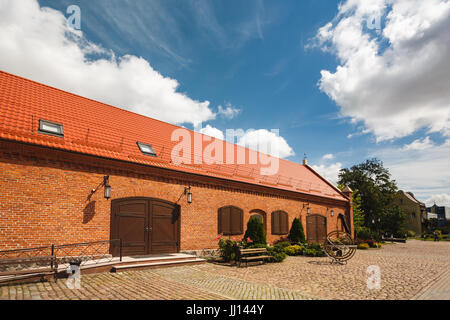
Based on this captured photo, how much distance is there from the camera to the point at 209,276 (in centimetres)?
955

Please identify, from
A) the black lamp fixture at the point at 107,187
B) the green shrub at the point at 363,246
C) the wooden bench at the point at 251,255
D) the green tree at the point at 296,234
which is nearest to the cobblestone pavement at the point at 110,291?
the black lamp fixture at the point at 107,187

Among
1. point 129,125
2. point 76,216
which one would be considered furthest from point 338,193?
point 76,216

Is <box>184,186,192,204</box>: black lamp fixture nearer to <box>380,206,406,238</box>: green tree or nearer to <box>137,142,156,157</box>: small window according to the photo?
<box>137,142,156,157</box>: small window

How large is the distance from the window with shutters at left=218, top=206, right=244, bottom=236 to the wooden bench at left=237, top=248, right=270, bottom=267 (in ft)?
9.26

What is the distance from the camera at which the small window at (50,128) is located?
1059 cm

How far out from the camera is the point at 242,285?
27.3 feet

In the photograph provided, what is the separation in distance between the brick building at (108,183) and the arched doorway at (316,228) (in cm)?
412

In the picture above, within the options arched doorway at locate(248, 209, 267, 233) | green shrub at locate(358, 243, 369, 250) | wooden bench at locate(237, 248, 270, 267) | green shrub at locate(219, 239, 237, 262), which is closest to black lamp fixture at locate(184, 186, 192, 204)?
green shrub at locate(219, 239, 237, 262)

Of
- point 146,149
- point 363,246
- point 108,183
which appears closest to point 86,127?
point 146,149

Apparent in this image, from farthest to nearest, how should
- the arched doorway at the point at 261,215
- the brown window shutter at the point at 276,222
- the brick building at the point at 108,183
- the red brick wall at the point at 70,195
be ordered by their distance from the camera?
the brown window shutter at the point at 276,222, the arched doorway at the point at 261,215, the brick building at the point at 108,183, the red brick wall at the point at 70,195

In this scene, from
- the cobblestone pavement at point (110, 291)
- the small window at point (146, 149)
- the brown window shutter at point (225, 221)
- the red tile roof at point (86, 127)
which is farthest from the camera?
the brown window shutter at point (225, 221)

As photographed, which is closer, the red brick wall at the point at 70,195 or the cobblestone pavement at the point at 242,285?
the cobblestone pavement at the point at 242,285

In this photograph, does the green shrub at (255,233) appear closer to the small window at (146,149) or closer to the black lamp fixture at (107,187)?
the small window at (146,149)

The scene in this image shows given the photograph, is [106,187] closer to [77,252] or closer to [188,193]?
[77,252]
